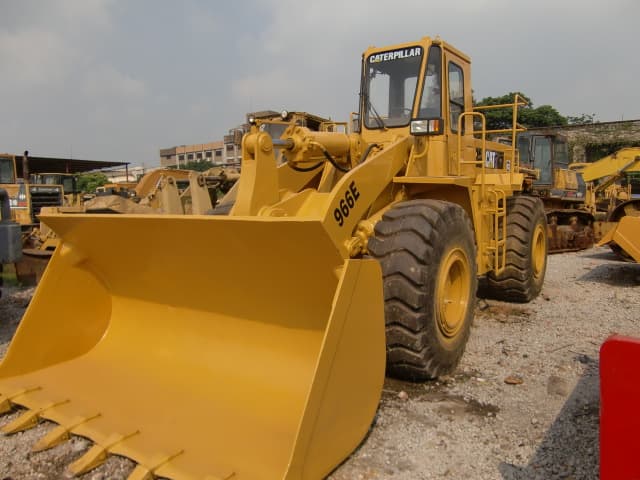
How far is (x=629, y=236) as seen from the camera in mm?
8555

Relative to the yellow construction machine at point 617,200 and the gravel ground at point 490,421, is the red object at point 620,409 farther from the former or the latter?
the yellow construction machine at point 617,200

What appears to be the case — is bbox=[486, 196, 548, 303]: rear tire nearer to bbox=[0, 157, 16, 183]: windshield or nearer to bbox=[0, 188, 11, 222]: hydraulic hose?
bbox=[0, 188, 11, 222]: hydraulic hose

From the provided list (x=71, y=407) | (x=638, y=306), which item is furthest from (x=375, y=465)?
(x=638, y=306)

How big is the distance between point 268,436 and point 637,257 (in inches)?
309

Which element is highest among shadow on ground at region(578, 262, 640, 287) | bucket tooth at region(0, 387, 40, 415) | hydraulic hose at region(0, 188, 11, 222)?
hydraulic hose at region(0, 188, 11, 222)

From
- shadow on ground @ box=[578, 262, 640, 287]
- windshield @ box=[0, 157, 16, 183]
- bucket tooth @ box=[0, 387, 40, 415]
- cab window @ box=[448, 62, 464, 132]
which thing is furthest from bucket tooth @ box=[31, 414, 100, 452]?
windshield @ box=[0, 157, 16, 183]

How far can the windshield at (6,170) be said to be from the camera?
1437 cm

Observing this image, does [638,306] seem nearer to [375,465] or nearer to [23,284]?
[375,465]

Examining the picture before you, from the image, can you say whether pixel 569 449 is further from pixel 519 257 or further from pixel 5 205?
pixel 5 205

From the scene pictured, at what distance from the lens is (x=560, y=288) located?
8102 mm

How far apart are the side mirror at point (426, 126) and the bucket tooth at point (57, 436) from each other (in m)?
3.31

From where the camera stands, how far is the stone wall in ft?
100

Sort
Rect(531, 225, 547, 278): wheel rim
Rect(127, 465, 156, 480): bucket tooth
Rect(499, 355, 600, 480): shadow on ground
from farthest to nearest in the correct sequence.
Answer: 1. Rect(531, 225, 547, 278): wheel rim
2. Rect(499, 355, 600, 480): shadow on ground
3. Rect(127, 465, 156, 480): bucket tooth

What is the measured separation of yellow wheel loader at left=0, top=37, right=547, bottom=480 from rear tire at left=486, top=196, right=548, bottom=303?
1.87 meters
